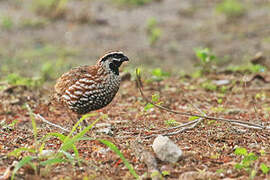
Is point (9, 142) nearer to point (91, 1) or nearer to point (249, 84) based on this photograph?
point (249, 84)

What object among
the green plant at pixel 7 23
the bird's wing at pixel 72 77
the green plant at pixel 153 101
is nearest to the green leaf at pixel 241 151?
the green plant at pixel 153 101

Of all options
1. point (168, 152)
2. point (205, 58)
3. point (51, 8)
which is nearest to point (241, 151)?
point (168, 152)

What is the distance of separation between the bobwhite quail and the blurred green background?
13.3 feet

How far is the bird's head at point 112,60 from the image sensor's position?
19.1 ft

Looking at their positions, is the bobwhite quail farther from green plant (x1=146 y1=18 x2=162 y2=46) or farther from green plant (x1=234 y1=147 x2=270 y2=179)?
green plant (x1=146 y1=18 x2=162 y2=46)

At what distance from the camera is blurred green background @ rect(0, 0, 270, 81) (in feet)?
38.4

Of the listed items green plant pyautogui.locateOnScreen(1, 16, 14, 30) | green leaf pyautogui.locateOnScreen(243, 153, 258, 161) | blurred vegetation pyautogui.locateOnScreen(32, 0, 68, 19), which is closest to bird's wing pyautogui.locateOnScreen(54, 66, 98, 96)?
green leaf pyautogui.locateOnScreen(243, 153, 258, 161)

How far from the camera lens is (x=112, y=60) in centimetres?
588

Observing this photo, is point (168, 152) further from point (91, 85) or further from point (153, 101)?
point (91, 85)

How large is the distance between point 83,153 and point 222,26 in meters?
11.5

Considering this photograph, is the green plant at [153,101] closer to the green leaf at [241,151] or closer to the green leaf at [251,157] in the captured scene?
the green leaf at [241,151]

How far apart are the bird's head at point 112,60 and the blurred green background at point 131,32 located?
165 inches

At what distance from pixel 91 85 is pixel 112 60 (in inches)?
20.0

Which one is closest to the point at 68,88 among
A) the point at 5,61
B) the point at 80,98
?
the point at 80,98
